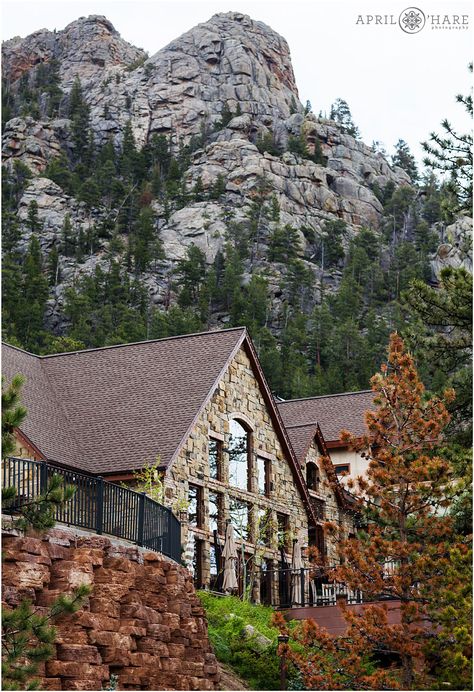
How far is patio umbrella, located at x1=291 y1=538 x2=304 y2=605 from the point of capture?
31.1 metres

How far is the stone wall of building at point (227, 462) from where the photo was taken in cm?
2897

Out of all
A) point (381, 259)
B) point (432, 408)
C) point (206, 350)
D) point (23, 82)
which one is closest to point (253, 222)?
point (381, 259)

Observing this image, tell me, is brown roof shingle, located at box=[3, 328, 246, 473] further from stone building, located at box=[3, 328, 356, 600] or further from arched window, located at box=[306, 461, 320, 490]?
arched window, located at box=[306, 461, 320, 490]

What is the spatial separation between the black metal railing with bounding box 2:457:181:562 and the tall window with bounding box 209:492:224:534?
324 inches

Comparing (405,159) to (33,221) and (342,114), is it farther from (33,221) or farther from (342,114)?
(33,221)

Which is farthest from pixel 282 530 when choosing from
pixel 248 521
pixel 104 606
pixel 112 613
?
pixel 104 606

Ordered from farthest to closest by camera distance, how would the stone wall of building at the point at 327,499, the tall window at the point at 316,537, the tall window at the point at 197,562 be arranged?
the stone wall of building at the point at 327,499 < the tall window at the point at 316,537 < the tall window at the point at 197,562

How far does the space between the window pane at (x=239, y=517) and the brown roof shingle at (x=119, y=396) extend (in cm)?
330

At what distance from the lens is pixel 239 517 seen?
1233 inches

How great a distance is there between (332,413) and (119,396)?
535 inches

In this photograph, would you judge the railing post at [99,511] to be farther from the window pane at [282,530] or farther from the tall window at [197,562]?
the window pane at [282,530]

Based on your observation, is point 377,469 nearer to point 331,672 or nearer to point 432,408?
point 432,408

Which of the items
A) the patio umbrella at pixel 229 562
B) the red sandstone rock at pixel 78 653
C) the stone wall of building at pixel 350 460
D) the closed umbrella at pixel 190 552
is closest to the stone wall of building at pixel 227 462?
the closed umbrella at pixel 190 552

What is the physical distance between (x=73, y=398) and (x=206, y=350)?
4.16m
